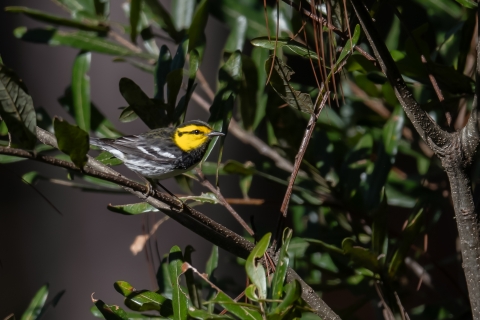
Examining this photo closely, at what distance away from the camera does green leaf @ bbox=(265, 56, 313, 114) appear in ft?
4.45

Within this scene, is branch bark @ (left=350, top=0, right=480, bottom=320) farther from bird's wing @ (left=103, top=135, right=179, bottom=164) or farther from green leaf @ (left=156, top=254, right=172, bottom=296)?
bird's wing @ (left=103, top=135, right=179, bottom=164)

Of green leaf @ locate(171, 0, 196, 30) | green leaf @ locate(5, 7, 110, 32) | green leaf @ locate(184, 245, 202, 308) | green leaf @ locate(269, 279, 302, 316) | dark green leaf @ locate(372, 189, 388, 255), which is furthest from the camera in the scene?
green leaf @ locate(171, 0, 196, 30)

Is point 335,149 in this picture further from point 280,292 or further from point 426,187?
point 280,292

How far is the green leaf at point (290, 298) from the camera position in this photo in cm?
100

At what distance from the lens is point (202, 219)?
4.03 feet

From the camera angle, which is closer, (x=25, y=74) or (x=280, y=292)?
(x=280, y=292)

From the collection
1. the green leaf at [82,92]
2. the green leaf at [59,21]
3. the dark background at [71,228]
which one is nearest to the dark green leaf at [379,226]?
the green leaf at [82,92]

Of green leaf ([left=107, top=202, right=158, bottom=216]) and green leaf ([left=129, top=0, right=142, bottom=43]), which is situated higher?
green leaf ([left=129, top=0, right=142, bottom=43])

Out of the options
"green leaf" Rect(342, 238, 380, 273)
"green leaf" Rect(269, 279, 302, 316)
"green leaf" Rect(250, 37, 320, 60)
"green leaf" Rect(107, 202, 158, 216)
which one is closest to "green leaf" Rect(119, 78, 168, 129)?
"green leaf" Rect(107, 202, 158, 216)

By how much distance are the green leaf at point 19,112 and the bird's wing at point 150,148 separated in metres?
1.32

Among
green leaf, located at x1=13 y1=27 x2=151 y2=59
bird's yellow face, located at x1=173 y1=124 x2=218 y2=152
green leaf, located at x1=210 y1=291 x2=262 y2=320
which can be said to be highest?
green leaf, located at x1=13 y1=27 x2=151 y2=59

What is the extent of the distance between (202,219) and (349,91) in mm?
1149

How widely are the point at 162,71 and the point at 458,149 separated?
989mm

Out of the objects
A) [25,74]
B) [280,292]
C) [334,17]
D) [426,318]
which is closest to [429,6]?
[334,17]
